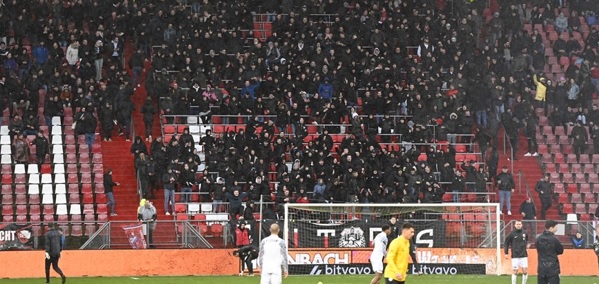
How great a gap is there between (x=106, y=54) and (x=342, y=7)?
386 inches

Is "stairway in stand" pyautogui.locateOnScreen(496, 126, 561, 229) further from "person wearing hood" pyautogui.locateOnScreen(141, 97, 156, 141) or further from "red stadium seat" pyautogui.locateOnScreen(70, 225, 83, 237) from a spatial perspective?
"red stadium seat" pyautogui.locateOnScreen(70, 225, 83, 237)

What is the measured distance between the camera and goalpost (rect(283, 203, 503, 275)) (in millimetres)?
37031

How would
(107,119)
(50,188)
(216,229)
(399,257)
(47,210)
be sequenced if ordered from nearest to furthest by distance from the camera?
(399,257) < (216,229) < (47,210) < (50,188) < (107,119)

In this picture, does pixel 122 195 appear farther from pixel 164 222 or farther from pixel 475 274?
pixel 475 274

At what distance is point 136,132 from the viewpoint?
4569 cm

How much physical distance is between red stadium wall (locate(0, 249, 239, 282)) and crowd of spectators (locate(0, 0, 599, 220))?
3.70 metres

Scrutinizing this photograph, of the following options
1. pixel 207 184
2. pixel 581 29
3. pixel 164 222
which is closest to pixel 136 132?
pixel 207 184

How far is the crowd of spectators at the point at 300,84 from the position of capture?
4188 cm

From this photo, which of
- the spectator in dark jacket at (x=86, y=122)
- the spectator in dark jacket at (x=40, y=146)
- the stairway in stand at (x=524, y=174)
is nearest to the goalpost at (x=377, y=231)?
the stairway in stand at (x=524, y=174)

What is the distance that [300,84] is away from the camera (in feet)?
149

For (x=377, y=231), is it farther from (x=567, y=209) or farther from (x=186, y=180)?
(x=567, y=209)

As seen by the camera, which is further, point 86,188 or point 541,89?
point 541,89

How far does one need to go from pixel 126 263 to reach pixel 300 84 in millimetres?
11507

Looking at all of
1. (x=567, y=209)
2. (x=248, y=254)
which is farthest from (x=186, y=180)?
(x=567, y=209)
